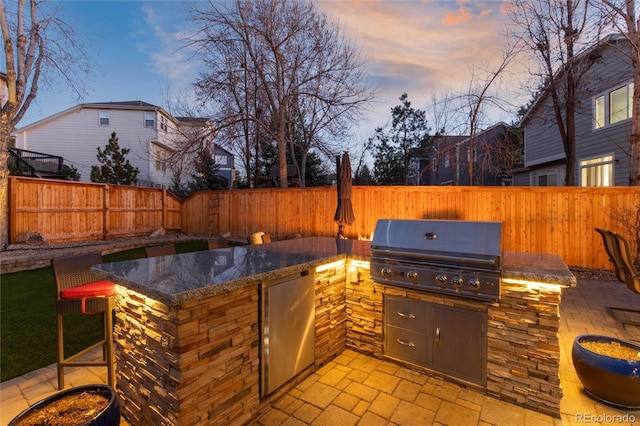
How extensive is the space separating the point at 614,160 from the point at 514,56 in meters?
5.01

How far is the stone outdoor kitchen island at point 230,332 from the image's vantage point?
1857 mm

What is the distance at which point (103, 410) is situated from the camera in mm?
1484

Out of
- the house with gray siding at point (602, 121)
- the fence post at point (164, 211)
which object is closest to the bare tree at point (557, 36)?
the house with gray siding at point (602, 121)

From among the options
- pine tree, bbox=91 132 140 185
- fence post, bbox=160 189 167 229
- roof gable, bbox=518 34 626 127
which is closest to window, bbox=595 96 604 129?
roof gable, bbox=518 34 626 127

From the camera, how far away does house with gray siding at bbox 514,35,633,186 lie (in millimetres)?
9352

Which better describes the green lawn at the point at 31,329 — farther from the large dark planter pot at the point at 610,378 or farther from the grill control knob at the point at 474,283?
the large dark planter pot at the point at 610,378

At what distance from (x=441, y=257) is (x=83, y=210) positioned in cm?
1199

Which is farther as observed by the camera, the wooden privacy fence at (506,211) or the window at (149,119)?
the window at (149,119)

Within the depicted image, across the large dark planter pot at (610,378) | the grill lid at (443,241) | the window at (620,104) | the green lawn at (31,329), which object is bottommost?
the green lawn at (31,329)

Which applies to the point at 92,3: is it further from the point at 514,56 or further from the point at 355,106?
the point at 514,56

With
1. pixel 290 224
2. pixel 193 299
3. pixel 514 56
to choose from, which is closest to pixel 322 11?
pixel 514 56

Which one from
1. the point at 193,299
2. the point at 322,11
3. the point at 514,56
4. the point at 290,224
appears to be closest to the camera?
the point at 193,299

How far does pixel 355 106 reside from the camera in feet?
39.2

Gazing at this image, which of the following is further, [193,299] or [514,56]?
[514,56]
